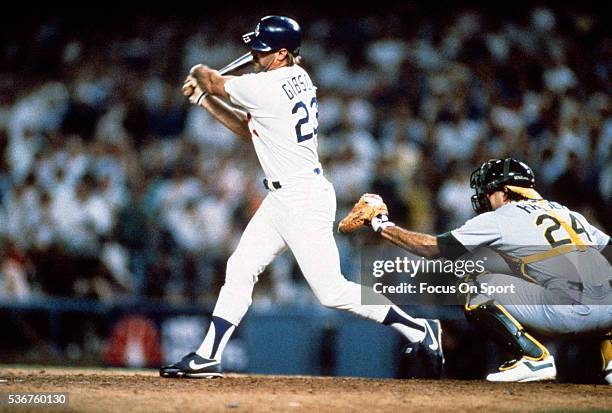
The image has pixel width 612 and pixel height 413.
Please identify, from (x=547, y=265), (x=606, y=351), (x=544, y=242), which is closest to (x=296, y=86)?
(x=544, y=242)

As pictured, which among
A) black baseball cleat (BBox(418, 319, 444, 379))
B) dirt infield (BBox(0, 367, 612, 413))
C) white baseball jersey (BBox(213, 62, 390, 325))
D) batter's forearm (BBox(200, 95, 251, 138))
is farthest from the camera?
batter's forearm (BBox(200, 95, 251, 138))

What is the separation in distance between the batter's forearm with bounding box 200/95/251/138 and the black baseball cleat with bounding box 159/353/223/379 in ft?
4.98

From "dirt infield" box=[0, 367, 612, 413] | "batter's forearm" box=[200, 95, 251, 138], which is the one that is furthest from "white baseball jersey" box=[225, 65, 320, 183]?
"dirt infield" box=[0, 367, 612, 413]

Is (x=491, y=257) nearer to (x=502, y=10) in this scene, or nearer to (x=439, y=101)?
(x=439, y=101)

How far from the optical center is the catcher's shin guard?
19.8 feet

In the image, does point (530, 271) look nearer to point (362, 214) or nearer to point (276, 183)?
point (362, 214)

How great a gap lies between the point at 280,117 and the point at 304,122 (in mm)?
160

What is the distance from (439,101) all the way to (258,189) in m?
2.33

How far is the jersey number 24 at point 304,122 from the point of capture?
5945 millimetres

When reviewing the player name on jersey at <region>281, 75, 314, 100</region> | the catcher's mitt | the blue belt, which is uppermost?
the player name on jersey at <region>281, 75, 314, 100</region>

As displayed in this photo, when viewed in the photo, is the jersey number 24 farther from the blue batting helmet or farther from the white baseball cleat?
the white baseball cleat

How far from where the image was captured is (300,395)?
539cm

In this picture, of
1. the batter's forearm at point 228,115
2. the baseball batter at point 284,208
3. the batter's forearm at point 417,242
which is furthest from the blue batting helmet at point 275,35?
the batter's forearm at point 417,242

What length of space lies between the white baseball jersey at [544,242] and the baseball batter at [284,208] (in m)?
0.69
